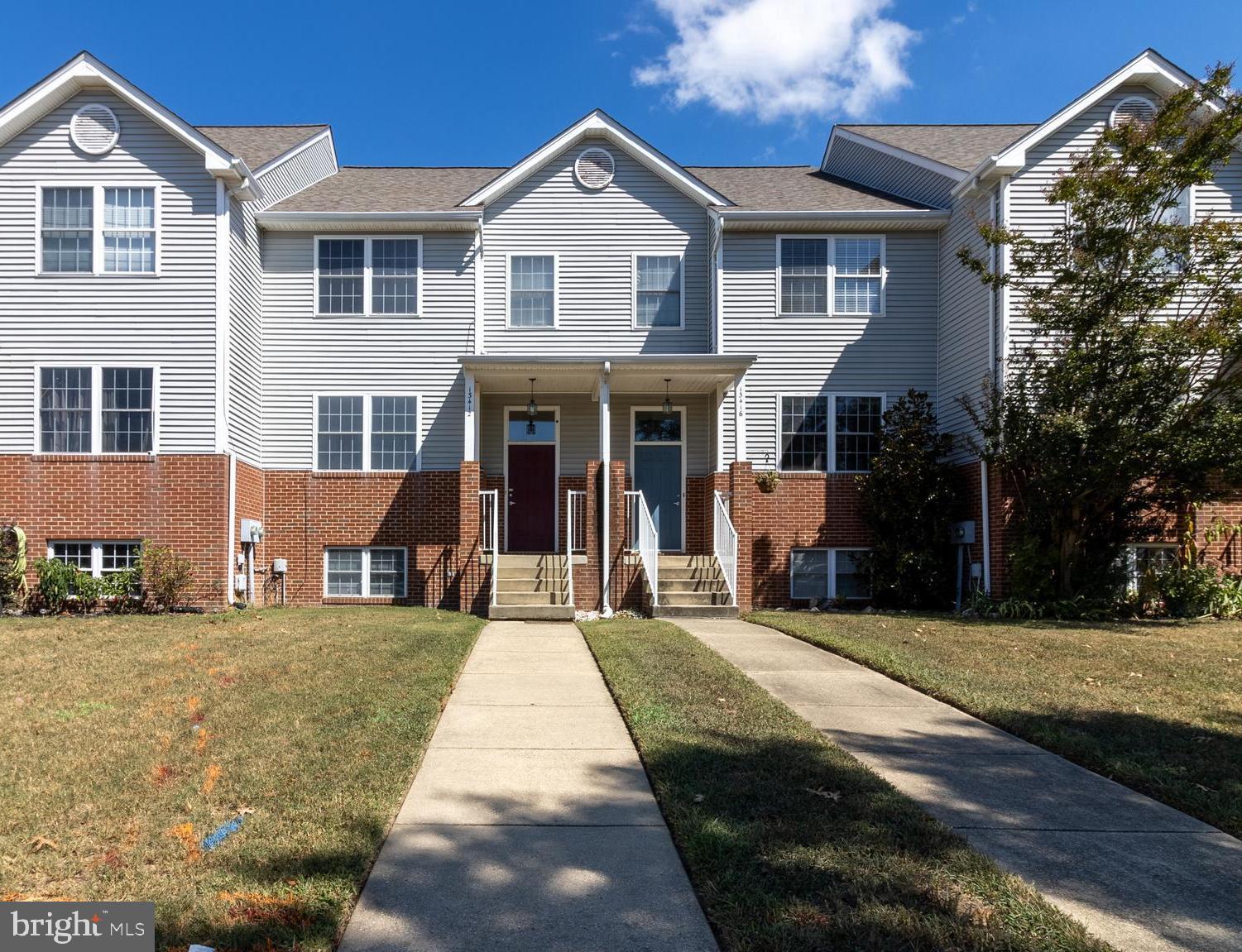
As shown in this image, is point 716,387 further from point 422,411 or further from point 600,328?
point 422,411

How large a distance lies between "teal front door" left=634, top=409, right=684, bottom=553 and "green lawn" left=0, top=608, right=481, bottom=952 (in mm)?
7608

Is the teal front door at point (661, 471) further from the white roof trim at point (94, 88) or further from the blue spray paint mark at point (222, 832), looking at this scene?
the blue spray paint mark at point (222, 832)

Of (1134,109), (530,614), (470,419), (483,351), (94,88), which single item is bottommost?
(530,614)

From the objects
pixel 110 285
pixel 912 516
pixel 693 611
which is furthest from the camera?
pixel 912 516

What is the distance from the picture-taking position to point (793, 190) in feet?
57.9

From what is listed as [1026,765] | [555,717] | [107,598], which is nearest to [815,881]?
[1026,765]

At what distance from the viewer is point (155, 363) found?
14.4 m

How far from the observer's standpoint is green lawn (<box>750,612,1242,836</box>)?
17.9 feet

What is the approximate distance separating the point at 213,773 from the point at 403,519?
11.4 metres

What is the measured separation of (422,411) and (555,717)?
10.4 metres

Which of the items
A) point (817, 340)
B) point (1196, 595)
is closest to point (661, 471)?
point (817, 340)

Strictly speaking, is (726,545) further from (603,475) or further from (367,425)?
(367,425)

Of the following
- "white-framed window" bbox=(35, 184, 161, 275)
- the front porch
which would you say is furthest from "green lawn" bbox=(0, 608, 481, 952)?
"white-framed window" bbox=(35, 184, 161, 275)

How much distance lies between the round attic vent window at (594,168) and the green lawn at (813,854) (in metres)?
12.4
